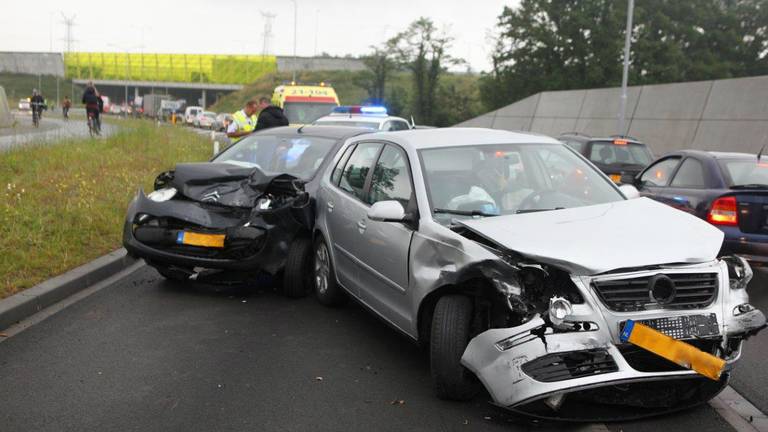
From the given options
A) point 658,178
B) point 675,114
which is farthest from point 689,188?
point 675,114

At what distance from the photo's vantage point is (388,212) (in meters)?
5.16

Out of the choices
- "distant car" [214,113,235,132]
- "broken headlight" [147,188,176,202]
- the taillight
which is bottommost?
"distant car" [214,113,235,132]

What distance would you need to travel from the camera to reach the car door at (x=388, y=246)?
521cm

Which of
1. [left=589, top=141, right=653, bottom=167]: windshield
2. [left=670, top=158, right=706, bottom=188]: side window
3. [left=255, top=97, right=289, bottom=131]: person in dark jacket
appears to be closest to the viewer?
[left=670, top=158, right=706, bottom=188]: side window

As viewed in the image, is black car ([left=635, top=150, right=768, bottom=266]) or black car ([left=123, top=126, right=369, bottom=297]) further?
black car ([left=635, top=150, right=768, bottom=266])

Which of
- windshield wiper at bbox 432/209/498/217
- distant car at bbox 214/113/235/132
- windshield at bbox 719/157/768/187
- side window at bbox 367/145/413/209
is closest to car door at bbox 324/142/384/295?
side window at bbox 367/145/413/209

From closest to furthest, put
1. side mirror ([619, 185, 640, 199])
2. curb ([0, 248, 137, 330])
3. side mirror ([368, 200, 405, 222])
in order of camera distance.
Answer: side mirror ([368, 200, 405, 222]) → side mirror ([619, 185, 640, 199]) → curb ([0, 248, 137, 330])

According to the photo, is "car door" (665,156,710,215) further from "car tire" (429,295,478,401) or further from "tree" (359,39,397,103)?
"tree" (359,39,397,103)

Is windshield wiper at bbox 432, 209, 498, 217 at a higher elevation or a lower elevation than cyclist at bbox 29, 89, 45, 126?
higher

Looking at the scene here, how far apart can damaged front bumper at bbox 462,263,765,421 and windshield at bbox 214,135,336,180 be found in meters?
4.40

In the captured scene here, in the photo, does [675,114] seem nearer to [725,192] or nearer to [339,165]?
[725,192]

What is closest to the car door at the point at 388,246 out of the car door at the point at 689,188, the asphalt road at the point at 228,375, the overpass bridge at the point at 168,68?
the asphalt road at the point at 228,375

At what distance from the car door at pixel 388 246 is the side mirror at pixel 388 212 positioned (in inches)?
3.2

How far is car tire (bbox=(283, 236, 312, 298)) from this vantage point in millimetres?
7301
